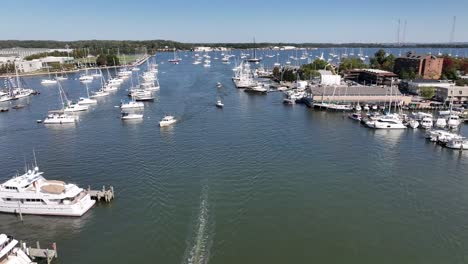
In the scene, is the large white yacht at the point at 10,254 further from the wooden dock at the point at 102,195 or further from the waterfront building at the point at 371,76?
the waterfront building at the point at 371,76

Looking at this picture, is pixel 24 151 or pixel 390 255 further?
pixel 24 151

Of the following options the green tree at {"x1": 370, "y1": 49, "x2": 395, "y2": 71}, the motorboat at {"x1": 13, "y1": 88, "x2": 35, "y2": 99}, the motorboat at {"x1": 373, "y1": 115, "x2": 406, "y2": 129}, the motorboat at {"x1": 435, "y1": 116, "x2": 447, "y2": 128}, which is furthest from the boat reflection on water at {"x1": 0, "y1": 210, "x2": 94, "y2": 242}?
the green tree at {"x1": 370, "y1": 49, "x2": 395, "y2": 71}

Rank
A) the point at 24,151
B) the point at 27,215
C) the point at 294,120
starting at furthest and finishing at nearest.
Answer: the point at 294,120 < the point at 24,151 < the point at 27,215

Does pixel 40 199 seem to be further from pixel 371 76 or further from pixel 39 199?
pixel 371 76

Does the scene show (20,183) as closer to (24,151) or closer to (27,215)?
(27,215)

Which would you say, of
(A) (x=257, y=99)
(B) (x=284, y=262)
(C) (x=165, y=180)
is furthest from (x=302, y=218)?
(A) (x=257, y=99)

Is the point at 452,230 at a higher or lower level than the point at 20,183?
lower

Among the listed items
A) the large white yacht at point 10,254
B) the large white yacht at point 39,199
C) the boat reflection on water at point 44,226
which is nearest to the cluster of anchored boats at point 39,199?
the large white yacht at point 39,199
